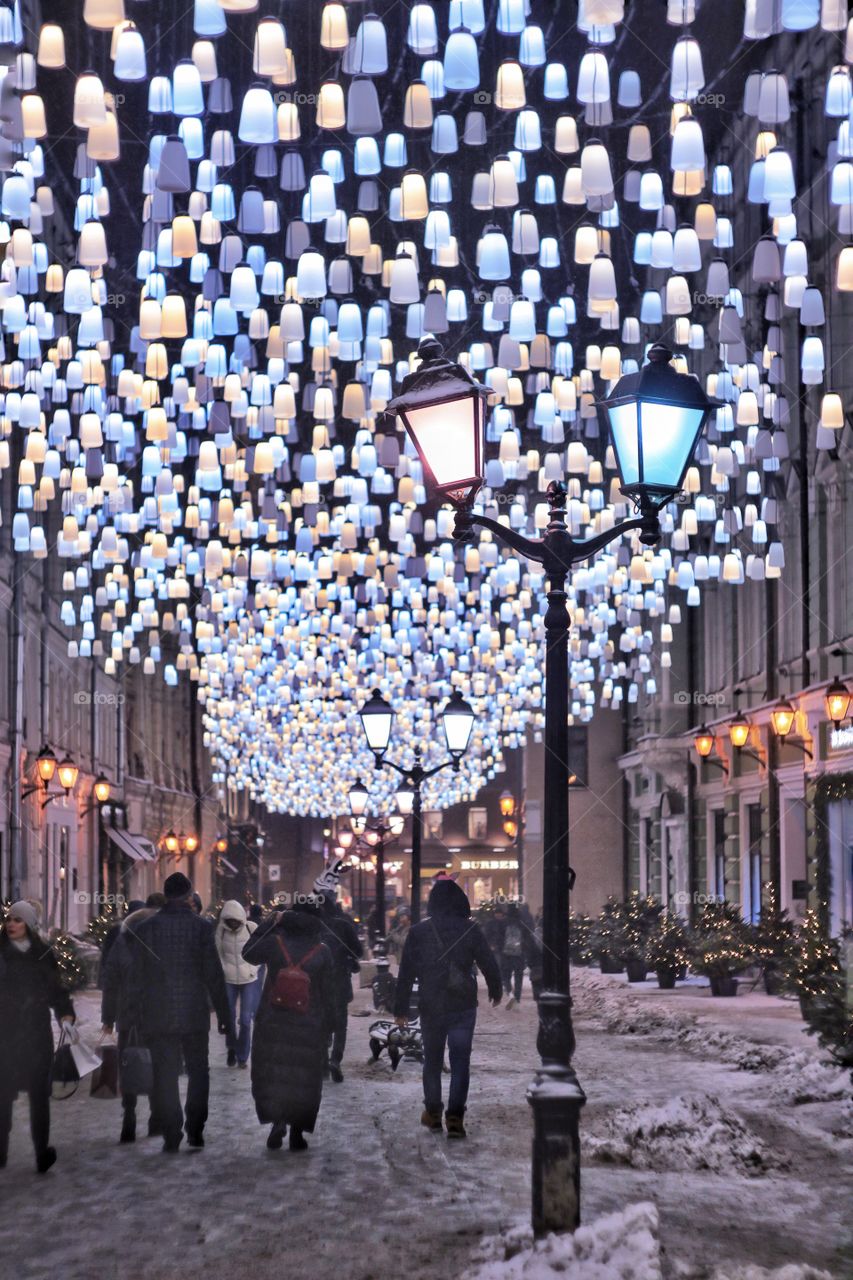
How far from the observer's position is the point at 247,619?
31969 mm

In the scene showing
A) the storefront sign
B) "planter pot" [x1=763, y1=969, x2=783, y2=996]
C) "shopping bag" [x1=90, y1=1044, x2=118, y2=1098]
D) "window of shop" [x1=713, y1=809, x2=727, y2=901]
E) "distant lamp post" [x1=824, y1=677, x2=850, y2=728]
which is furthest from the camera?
the storefront sign

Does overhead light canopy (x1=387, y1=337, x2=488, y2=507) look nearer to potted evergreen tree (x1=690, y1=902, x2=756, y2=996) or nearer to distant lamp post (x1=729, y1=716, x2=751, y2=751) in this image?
potted evergreen tree (x1=690, y1=902, x2=756, y2=996)

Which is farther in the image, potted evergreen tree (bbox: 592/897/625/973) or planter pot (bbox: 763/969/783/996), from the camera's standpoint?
potted evergreen tree (bbox: 592/897/625/973)

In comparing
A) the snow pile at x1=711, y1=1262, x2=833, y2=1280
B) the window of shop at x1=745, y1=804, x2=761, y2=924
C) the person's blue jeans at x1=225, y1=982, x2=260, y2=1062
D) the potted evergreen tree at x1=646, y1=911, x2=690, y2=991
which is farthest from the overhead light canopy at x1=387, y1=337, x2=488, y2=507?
the window of shop at x1=745, y1=804, x2=761, y2=924

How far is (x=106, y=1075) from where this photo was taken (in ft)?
46.0

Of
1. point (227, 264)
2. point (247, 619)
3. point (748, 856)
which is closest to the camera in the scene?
A: point (227, 264)

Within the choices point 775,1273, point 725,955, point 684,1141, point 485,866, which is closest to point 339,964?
point 684,1141

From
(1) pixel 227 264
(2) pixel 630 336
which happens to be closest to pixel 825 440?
(2) pixel 630 336

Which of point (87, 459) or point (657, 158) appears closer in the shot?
point (87, 459)

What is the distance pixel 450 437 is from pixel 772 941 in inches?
756

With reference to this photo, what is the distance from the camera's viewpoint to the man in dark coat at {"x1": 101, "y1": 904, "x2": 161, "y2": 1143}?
37.8ft

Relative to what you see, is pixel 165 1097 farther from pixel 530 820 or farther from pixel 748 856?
pixel 530 820

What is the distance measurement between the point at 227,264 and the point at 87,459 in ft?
14.5

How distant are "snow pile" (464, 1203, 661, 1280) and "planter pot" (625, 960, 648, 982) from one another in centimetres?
2324
